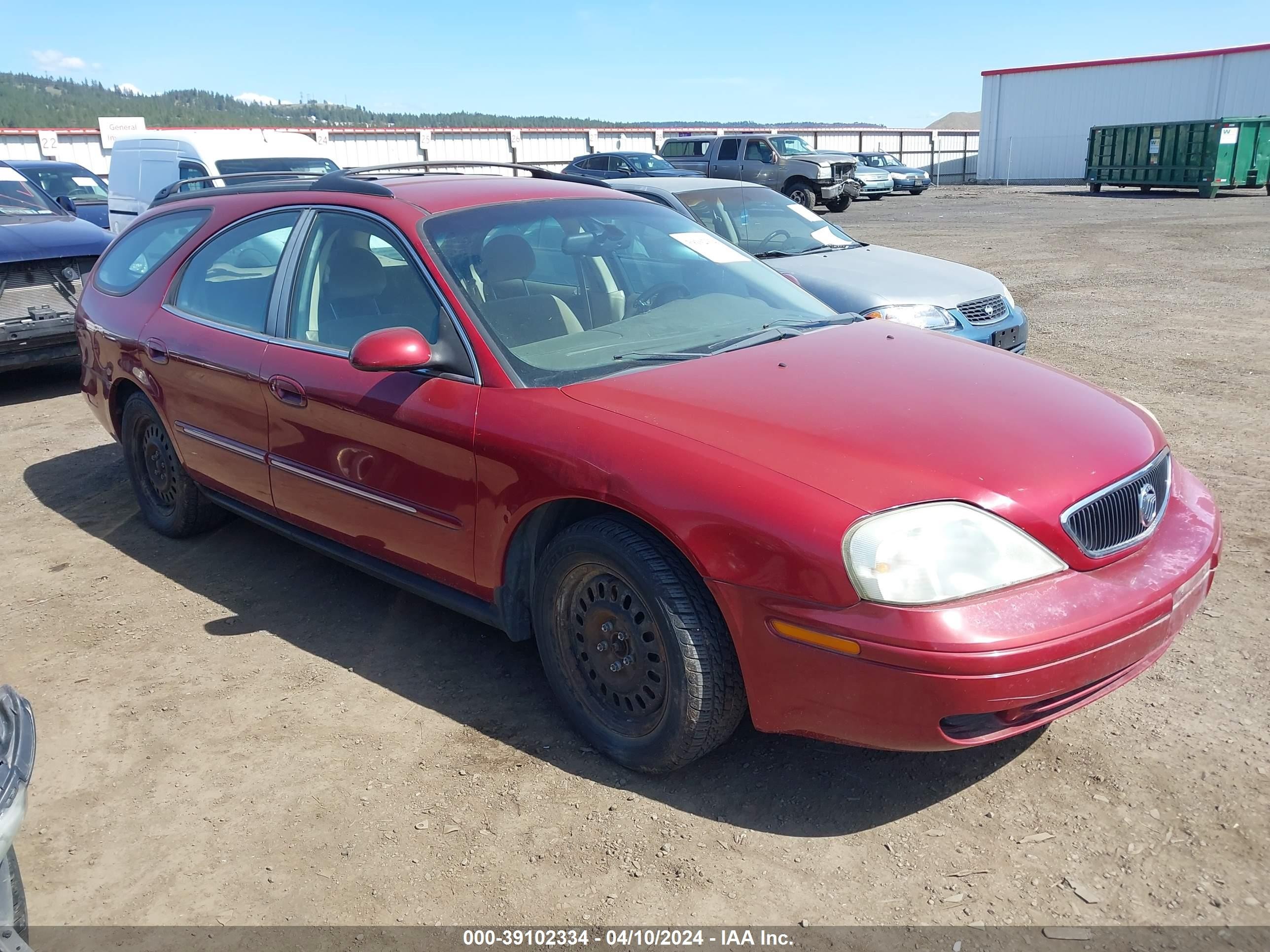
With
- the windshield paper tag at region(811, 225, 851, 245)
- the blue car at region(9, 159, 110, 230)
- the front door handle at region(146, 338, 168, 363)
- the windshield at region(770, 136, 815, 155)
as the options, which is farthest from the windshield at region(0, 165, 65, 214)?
the windshield at region(770, 136, 815, 155)

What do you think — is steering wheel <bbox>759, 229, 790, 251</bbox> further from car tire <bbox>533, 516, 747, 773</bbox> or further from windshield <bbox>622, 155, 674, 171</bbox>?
windshield <bbox>622, 155, 674, 171</bbox>

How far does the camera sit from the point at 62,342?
7832mm

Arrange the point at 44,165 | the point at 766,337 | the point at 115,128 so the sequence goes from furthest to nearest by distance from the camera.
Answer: the point at 115,128, the point at 44,165, the point at 766,337

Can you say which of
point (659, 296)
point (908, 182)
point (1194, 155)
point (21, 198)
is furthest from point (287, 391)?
point (908, 182)

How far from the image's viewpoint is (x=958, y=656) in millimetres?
2393

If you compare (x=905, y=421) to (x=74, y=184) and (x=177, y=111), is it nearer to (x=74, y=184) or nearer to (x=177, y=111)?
(x=74, y=184)

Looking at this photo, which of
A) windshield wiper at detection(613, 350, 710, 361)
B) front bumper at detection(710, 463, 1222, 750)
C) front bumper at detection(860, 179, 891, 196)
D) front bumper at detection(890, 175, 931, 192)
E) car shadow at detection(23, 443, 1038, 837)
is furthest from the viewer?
front bumper at detection(890, 175, 931, 192)

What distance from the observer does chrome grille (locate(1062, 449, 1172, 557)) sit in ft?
8.68

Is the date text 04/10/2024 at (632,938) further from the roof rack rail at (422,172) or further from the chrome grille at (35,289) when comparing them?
the chrome grille at (35,289)

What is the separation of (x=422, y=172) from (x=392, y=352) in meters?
2.29

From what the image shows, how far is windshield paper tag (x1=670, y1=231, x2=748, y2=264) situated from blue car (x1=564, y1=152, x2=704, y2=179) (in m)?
18.2

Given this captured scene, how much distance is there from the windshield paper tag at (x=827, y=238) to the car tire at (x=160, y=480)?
532cm

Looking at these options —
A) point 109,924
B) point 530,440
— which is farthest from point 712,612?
point 109,924

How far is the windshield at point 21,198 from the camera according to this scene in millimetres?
8852
